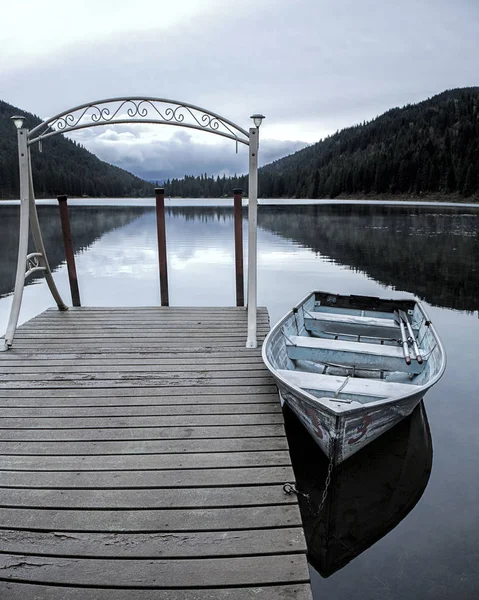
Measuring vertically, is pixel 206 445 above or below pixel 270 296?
above

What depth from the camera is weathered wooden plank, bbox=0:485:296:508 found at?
2.57 metres

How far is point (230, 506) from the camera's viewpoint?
2.56 metres

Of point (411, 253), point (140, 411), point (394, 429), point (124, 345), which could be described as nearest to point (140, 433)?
point (140, 411)

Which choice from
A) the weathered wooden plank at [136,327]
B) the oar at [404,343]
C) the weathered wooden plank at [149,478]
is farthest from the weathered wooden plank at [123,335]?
the weathered wooden plank at [149,478]

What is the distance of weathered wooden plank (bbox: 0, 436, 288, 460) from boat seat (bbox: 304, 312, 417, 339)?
9.69 ft

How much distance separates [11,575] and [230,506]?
1113 mm

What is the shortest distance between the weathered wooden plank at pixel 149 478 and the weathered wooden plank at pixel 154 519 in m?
0.21

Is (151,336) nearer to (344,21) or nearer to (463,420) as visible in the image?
(463,420)

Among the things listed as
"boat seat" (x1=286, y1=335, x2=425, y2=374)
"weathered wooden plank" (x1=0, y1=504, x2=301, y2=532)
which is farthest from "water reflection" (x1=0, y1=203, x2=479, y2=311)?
"weathered wooden plank" (x1=0, y1=504, x2=301, y2=532)

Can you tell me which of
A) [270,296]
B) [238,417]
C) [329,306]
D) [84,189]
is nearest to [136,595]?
[238,417]

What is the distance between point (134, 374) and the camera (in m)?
4.46

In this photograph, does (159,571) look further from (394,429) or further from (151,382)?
(394,429)

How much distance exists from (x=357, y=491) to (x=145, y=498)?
1984 mm

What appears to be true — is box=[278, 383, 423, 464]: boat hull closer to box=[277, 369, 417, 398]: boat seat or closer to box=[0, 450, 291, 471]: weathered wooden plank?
box=[277, 369, 417, 398]: boat seat
